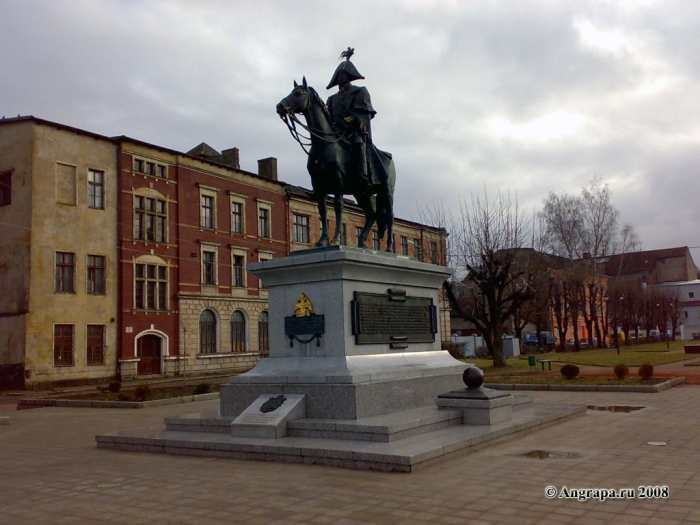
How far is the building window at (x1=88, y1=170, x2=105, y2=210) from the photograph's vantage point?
3672cm

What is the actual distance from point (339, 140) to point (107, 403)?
511 inches

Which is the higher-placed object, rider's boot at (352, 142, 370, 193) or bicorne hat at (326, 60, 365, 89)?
bicorne hat at (326, 60, 365, 89)

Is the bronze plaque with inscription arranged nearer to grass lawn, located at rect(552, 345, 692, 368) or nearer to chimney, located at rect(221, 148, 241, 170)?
grass lawn, located at rect(552, 345, 692, 368)

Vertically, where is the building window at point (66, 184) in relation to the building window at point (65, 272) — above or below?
above

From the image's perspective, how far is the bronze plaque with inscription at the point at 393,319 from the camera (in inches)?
453

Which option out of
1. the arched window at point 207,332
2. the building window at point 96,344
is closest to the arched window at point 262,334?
the arched window at point 207,332

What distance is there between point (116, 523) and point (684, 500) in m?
A: 5.70

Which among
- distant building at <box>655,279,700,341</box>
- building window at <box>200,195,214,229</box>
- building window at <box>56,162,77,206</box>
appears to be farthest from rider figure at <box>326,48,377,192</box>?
distant building at <box>655,279,700,341</box>

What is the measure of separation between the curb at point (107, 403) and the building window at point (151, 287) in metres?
15.7

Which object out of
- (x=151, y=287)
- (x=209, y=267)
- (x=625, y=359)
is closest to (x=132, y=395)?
(x=151, y=287)

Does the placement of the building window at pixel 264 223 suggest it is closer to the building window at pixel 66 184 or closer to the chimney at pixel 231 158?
the chimney at pixel 231 158


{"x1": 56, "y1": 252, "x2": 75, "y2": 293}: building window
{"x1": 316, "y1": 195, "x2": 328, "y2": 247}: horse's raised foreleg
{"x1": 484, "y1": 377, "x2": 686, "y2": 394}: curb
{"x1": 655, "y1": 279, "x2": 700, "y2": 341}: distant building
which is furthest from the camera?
{"x1": 655, "y1": 279, "x2": 700, "y2": 341}: distant building

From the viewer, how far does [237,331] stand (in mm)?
45344

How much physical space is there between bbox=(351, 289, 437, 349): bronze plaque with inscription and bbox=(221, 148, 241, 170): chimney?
38.2 meters
